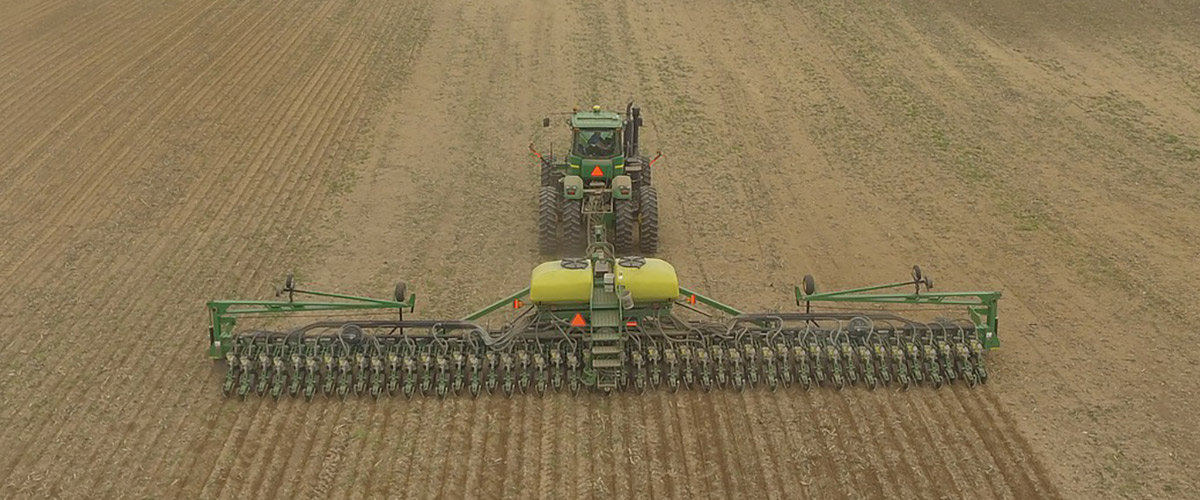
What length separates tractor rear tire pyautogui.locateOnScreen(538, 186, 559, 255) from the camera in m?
13.1

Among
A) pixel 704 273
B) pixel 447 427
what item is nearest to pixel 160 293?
pixel 447 427

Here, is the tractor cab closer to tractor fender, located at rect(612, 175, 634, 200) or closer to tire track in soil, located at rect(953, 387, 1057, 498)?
tractor fender, located at rect(612, 175, 634, 200)

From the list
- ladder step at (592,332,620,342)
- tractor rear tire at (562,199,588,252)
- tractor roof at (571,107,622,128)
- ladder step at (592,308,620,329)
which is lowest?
tractor rear tire at (562,199,588,252)

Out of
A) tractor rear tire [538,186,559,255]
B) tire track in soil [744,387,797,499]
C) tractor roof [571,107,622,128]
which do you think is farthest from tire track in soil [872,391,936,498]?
tractor roof [571,107,622,128]

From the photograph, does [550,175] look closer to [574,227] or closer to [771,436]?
[574,227]

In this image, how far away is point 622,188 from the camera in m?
12.6

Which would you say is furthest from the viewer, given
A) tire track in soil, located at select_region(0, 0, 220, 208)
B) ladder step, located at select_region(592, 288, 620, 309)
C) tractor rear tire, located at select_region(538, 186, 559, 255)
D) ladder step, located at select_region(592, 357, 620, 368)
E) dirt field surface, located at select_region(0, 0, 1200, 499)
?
tire track in soil, located at select_region(0, 0, 220, 208)

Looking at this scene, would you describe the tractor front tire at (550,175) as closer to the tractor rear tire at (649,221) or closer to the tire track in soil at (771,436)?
the tractor rear tire at (649,221)

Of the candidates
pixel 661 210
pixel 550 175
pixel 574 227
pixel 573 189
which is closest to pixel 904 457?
pixel 574 227

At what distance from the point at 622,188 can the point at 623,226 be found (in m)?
0.51

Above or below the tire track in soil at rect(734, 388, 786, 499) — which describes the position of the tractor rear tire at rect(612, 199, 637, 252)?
above

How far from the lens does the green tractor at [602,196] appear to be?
12883 millimetres

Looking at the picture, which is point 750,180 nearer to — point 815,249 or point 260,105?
point 815,249

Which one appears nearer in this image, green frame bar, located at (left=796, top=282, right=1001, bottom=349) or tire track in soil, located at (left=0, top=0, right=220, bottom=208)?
green frame bar, located at (left=796, top=282, right=1001, bottom=349)
